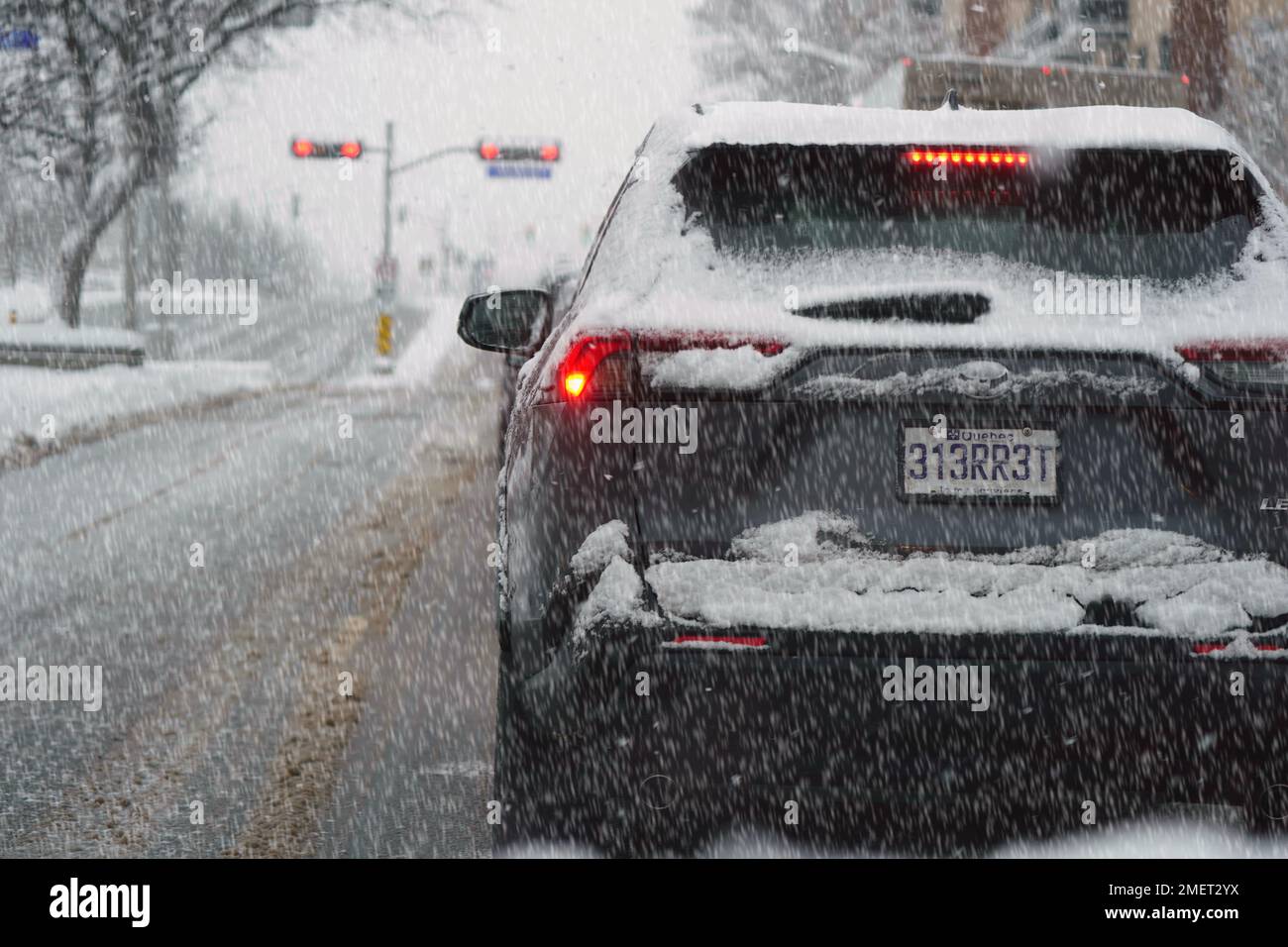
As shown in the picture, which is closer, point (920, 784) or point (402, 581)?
point (920, 784)

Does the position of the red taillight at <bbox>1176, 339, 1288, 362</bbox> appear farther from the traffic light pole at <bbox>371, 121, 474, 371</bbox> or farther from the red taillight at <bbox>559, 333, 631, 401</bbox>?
the traffic light pole at <bbox>371, 121, 474, 371</bbox>

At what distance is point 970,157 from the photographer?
10.6 ft

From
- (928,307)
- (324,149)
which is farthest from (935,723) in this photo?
(324,149)

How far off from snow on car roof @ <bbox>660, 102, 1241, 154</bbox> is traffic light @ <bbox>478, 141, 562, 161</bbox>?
2627 cm

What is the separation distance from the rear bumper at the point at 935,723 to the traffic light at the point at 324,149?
27565 mm

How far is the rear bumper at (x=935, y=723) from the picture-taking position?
8.98ft

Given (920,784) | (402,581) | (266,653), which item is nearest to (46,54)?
(402,581)

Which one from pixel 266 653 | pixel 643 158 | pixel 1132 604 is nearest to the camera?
pixel 1132 604

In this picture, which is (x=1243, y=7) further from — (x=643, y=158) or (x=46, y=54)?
(x=643, y=158)

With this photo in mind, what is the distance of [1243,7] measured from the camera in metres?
31.8

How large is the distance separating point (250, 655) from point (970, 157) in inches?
151

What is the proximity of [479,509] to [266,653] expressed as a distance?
4.58 metres

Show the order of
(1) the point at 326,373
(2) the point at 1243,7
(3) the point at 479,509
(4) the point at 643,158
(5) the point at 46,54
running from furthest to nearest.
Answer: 1. (1) the point at 326,373
2. (2) the point at 1243,7
3. (5) the point at 46,54
4. (3) the point at 479,509
5. (4) the point at 643,158

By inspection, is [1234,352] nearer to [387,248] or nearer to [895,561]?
[895,561]
